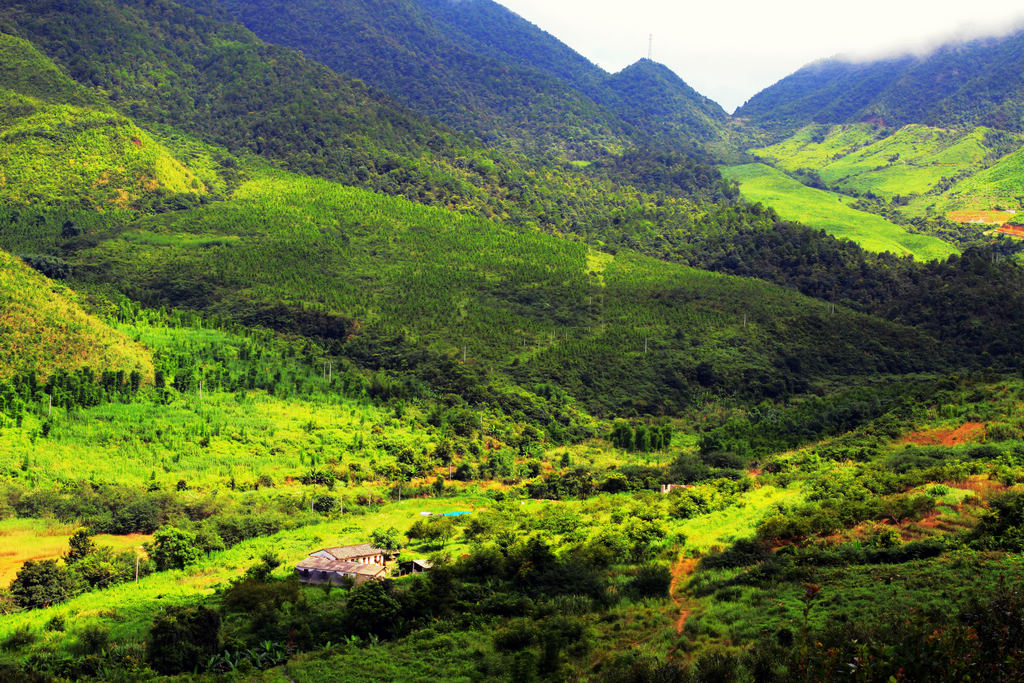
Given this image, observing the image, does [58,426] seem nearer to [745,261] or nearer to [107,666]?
[107,666]

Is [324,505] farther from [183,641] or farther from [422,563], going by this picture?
[183,641]

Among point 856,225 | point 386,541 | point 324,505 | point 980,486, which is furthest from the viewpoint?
point 856,225

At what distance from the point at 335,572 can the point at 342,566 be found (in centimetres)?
51

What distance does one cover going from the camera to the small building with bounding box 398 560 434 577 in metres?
39.6

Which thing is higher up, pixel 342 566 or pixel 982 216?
pixel 982 216

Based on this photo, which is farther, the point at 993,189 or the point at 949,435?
the point at 993,189

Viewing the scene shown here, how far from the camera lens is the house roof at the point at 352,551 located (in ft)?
134

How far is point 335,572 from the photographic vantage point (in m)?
38.5

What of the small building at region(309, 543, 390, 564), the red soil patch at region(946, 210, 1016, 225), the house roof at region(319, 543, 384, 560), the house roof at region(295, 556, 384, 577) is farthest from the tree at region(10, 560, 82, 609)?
the red soil patch at region(946, 210, 1016, 225)

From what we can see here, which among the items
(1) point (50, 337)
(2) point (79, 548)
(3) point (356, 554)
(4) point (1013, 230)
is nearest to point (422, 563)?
(3) point (356, 554)

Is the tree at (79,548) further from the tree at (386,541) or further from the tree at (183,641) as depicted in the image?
the tree at (386,541)

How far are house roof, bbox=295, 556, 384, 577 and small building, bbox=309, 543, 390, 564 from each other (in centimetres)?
59

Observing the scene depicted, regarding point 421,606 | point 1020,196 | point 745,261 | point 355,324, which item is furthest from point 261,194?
point 1020,196

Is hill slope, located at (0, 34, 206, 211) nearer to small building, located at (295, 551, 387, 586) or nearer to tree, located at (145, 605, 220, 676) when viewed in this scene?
small building, located at (295, 551, 387, 586)
